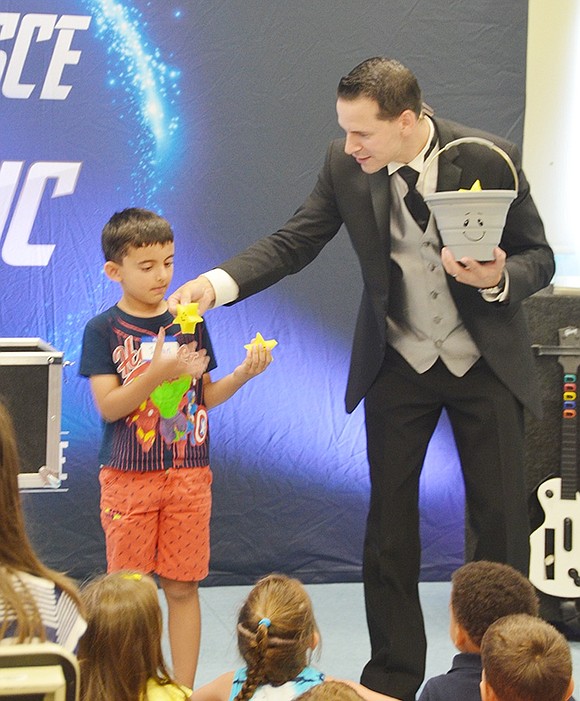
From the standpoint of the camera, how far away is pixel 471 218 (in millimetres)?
2396

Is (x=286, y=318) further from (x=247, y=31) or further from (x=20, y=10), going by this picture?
(x=20, y=10)

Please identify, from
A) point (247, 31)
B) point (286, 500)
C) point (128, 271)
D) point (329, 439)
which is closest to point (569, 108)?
point (247, 31)

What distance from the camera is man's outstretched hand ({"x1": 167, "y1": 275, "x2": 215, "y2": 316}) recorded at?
2654mm

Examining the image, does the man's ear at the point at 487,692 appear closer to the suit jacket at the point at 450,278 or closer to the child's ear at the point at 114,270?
the suit jacket at the point at 450,278

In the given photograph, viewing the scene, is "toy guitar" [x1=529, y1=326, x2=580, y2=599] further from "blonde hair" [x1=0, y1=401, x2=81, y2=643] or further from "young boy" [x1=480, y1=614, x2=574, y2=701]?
"blonde hair" [x1=0, y1=401, x2=81, y2=643]

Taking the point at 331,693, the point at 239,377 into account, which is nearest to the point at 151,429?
the point at 239,377

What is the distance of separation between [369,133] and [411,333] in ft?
1.66

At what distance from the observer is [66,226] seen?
396cm

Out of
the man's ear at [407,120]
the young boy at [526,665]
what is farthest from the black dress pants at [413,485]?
the young boy at [526,665]

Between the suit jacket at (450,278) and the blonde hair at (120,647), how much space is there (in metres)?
1.06

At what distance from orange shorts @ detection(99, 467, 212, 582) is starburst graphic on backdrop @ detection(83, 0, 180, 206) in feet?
4.85

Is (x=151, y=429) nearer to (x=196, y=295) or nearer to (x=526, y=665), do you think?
(x=196, y=295)

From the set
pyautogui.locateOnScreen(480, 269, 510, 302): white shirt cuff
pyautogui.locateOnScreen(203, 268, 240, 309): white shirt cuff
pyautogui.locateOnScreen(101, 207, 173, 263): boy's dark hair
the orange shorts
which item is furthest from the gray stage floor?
pyautogui.locateOnScreen(480, 269, 510, 302): white shirt cuff

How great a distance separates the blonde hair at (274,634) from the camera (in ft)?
6.47
